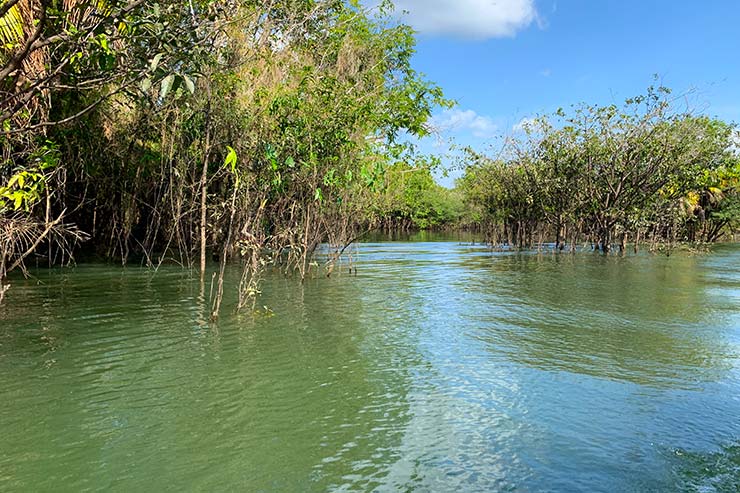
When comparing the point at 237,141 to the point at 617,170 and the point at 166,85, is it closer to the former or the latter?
the point at 166,85

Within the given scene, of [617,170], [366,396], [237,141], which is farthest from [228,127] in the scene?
[617,170]

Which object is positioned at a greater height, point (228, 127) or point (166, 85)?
point (228, 127)

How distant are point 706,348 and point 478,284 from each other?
7.52 metres

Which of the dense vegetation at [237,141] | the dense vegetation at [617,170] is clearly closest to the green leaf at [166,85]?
the dense vegetation at [237,141]

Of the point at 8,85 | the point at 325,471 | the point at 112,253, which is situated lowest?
the point at 325,471

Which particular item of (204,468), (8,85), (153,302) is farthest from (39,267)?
(204,468)

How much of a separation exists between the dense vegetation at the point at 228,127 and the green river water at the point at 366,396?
5.10ft

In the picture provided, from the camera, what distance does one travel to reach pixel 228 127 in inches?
521

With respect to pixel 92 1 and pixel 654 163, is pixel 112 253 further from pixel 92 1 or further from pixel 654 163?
pixel 654 163

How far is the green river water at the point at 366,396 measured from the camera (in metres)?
4.04

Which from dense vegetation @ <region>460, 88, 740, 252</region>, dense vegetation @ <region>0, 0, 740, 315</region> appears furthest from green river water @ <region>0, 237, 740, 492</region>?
dense vegetation @ <region>460, 88, 740, 252</region>

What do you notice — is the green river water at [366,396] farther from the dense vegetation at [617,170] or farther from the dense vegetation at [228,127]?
the dense vegetation at [617,170]

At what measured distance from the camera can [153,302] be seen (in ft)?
36.1

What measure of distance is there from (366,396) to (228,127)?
9205mm
